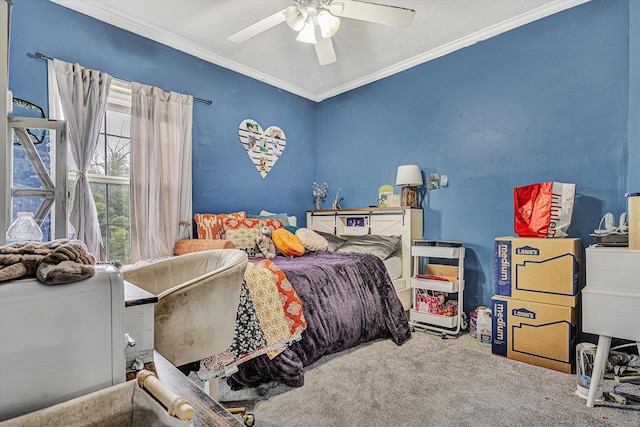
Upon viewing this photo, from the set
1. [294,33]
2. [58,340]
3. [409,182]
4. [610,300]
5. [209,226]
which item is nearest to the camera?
[58,340]

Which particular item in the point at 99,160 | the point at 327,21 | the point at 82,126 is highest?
the point at 327,21

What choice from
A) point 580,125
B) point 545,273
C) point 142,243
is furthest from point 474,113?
point 142,243

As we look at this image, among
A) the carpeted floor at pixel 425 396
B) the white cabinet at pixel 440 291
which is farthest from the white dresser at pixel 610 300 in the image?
the white cabinet at pixel 440 291

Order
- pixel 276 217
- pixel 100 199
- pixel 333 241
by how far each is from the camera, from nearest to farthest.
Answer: pixel 100 199, pixel 333 241, pixel 276 217

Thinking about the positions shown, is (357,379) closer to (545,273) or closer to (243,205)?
(545,273)

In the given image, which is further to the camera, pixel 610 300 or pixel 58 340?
pixel 610 300

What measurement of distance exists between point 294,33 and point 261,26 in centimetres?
75

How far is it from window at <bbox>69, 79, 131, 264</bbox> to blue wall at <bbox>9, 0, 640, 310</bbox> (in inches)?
11.8

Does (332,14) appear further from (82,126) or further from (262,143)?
(82,126)

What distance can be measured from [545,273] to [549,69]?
1648mm

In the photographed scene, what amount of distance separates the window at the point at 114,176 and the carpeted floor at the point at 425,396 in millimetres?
1671

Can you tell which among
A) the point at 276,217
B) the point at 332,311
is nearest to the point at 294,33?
the point at 276,217

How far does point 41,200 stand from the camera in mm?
1720

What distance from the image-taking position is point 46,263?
0.63 metres
